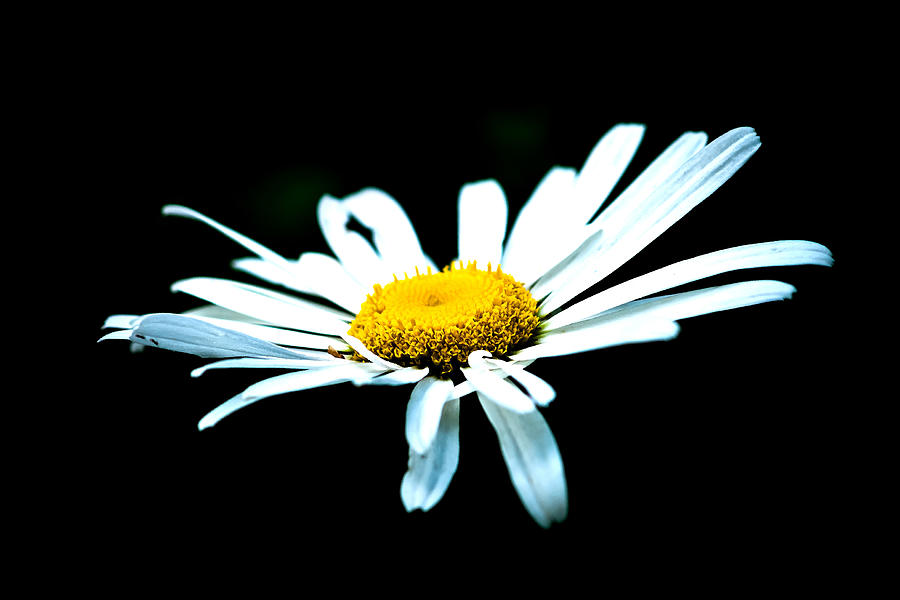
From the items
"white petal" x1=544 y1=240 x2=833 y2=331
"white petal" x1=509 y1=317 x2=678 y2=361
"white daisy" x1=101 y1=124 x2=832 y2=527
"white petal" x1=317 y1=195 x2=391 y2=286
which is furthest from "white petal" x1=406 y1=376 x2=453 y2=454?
"white petal" x1=317 y1=195 x2=391 y2=286

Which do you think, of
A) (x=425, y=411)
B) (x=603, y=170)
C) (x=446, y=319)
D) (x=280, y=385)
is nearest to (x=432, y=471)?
(x=425, y=411)

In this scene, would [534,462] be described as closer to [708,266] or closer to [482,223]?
[708,266]

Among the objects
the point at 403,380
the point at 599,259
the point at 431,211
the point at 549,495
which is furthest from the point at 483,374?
the point at 431,211

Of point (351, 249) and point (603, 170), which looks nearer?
point (603, 170)

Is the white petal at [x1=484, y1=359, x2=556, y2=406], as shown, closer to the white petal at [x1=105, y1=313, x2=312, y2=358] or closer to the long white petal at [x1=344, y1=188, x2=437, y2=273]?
the white petal at [x1=105, y1=313, x2=312, y2=358]

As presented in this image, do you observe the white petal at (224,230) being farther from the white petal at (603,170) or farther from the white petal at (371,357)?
the white petal at (603,170)

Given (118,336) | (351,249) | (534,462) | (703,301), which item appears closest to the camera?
(534,462)

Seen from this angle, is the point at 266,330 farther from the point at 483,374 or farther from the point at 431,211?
the point at 431,211
